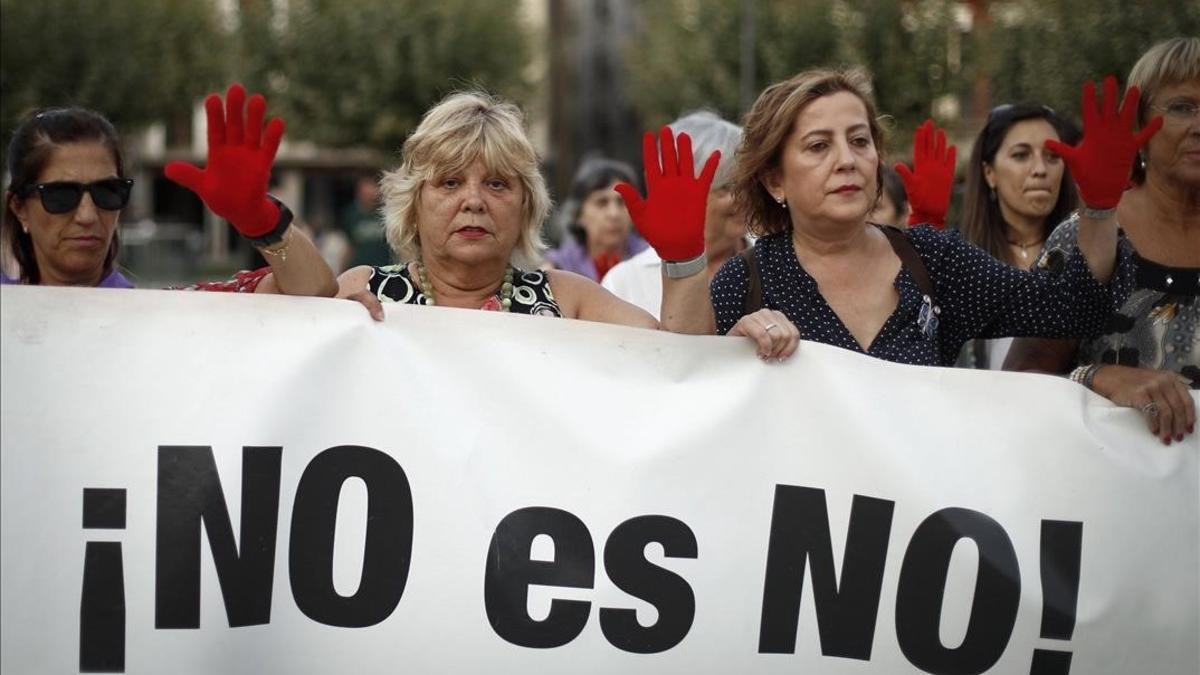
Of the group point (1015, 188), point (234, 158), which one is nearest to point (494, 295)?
point (234, 158)

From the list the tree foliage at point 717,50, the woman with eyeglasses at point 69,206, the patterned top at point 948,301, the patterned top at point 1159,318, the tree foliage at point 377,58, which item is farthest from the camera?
the tree foliage at point 377,58

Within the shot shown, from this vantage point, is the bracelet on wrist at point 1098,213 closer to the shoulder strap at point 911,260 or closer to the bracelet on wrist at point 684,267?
the shoulder strap at point 911,260

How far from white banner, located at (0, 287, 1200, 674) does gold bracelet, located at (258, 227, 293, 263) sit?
100 mm

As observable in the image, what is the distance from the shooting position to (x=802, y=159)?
3.61 m

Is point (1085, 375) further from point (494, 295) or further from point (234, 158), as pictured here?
point (234, 158)

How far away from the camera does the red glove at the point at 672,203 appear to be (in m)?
3.25

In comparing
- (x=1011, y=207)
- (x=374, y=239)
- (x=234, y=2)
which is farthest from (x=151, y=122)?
(x=1011, y=207)

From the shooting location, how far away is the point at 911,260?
3629 mm

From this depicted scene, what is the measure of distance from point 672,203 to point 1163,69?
1400 mm

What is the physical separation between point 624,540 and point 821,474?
0.45 m

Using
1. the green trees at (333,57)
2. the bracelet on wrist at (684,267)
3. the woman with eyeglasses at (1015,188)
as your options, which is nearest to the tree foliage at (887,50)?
the green trees at (333,57)

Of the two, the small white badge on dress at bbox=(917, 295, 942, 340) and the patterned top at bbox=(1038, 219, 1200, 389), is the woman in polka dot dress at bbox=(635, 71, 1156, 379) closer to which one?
the small white badge on dress at bbox=(917, 295, 942, 340)

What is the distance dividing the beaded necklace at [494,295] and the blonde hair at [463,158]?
0.11 meters

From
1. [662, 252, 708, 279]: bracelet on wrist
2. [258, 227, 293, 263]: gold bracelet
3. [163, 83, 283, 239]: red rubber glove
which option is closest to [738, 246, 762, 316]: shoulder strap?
[662, 252, 708, 279]: bracelet on wrist
